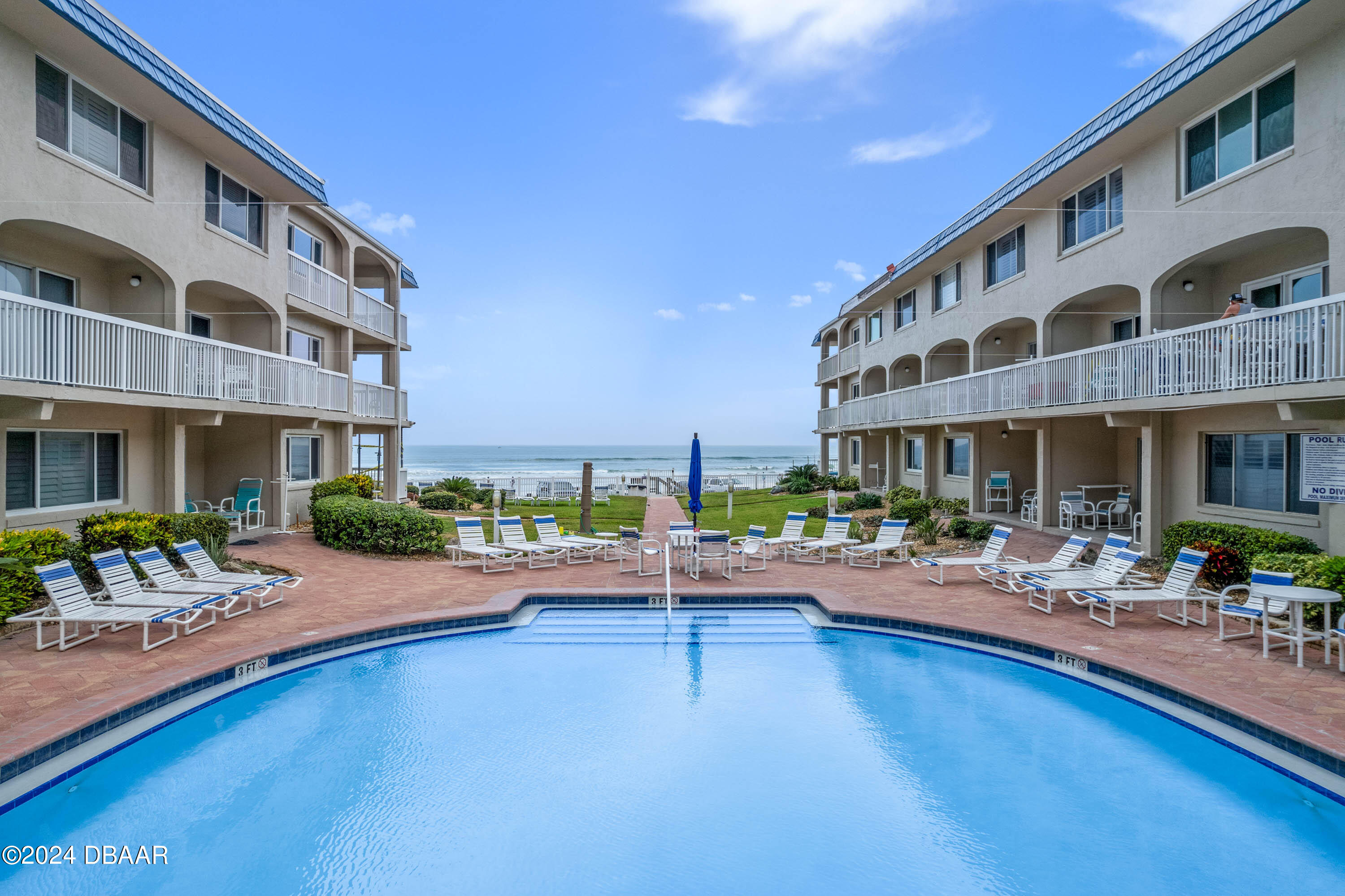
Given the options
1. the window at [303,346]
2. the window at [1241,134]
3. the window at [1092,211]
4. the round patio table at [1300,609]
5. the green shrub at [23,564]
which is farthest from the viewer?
the window at [303,346]

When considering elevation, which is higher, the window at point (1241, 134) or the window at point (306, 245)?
the window at point (306, 245)

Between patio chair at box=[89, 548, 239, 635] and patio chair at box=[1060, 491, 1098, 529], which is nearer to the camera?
patio chair at box=[89, 548, 239, 635]

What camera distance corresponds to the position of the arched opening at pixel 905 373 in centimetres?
2627

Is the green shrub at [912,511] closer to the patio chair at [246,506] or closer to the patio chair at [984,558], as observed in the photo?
the patio chair at [984,558]

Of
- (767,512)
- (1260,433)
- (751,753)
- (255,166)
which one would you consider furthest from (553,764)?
(767,512)

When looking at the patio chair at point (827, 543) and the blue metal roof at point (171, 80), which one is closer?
the blue metal roof at point (171, 80)

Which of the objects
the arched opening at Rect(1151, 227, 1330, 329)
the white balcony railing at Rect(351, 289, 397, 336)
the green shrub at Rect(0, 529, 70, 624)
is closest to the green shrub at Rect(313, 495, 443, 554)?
the green shrub at Rect(0, 529, 70, 624)

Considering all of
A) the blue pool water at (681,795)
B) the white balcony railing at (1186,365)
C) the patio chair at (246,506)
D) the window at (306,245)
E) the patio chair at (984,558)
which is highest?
the window at (306,245)

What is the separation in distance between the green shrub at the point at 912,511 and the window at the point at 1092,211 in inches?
303

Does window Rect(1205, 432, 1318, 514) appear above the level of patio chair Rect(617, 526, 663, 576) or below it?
above

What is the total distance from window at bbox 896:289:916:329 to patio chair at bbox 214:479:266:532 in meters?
22.0

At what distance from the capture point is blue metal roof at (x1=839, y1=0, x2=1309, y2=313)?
30.2 feet

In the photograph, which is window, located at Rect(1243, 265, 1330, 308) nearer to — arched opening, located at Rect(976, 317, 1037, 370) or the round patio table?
the round patio table

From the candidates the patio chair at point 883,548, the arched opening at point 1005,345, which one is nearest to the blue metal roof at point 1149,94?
the arched opening at point 1005,345
